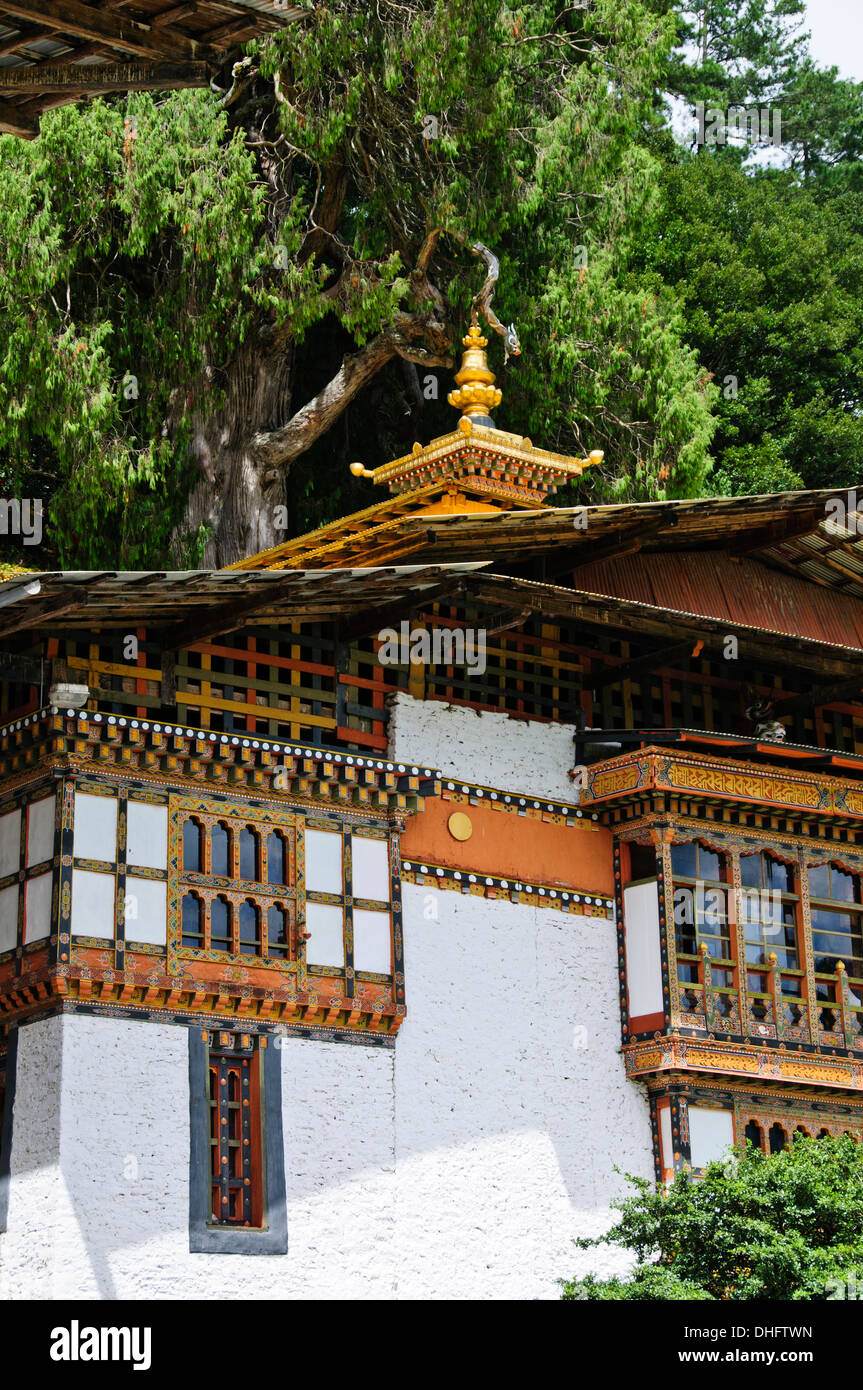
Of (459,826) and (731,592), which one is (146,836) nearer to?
(459,826)

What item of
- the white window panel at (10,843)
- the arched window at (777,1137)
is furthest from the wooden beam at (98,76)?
the arched window at (777,1137)

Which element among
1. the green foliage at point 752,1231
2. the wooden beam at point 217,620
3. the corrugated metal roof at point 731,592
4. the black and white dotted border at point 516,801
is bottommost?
the green foliage at point 752,1231

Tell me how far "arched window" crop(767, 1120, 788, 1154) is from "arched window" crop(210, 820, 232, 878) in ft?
15.8

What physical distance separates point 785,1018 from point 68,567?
1009cm

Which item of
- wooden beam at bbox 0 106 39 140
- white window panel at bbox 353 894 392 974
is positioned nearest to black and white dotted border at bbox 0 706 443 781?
white window panel at bbox 353 894 392 974

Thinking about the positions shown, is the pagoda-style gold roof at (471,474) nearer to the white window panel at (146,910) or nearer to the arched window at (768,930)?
the arched window at (768,930)

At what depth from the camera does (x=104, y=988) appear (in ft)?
43.6

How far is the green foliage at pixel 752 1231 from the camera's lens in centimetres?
1224

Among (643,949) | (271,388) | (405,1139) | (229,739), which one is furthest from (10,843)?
(271,388)

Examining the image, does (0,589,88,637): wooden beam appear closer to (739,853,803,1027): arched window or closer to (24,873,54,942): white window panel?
(24,873,54,942): white window panel

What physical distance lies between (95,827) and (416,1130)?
10.2 feet

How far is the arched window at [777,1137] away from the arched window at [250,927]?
447 cm

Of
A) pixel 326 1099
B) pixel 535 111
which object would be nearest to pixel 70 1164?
pixel 326 1099

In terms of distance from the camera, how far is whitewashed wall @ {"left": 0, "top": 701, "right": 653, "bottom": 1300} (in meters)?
13.0
